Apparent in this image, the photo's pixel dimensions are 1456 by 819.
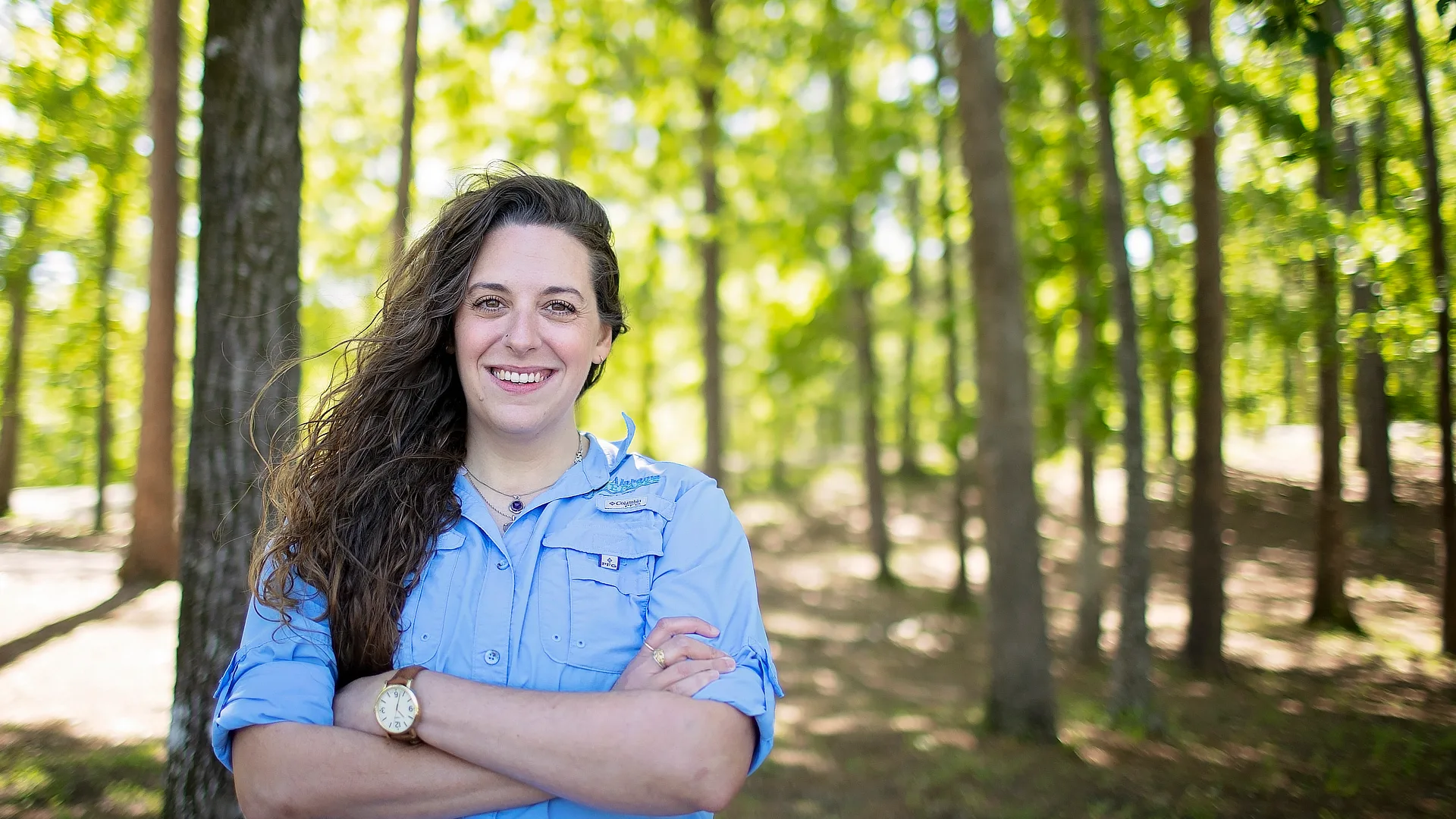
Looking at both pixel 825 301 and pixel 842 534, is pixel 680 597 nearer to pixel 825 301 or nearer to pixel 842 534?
pixel 825 301

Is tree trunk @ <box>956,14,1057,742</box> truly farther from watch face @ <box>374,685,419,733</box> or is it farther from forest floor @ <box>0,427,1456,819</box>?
watch face @ <box>374,685,419,733</box>

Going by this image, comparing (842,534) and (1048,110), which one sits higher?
(1048,110)

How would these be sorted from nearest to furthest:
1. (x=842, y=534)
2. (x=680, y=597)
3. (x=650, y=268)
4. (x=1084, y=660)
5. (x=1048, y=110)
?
1. (x=680, y=597)
2. (x=1048, y=110)
3. (x=1084, y=660)
4. (x=650, y=268)
5. (x=842, y=534)

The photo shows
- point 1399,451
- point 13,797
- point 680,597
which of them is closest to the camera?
point 680,597

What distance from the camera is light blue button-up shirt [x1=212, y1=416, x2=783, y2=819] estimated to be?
194cm

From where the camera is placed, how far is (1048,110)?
11.1 meters

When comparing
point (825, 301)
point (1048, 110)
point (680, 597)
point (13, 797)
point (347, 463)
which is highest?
point (1048, 110)

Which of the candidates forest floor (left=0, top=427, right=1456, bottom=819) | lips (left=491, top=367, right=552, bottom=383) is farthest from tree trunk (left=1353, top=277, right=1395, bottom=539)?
lips (left=491, top=367, right=552, bottom=383)

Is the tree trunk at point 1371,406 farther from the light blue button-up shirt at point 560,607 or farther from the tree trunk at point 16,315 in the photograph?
the tree trunk at point 16,315

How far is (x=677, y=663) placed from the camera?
192 cm

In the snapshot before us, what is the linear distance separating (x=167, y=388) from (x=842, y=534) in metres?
17.6

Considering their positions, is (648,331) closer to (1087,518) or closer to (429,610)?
(1087,518)

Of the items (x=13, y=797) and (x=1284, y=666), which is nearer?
(x=13, y=797)

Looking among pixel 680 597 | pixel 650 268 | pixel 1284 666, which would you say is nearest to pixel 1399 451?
pixel 1284 666
